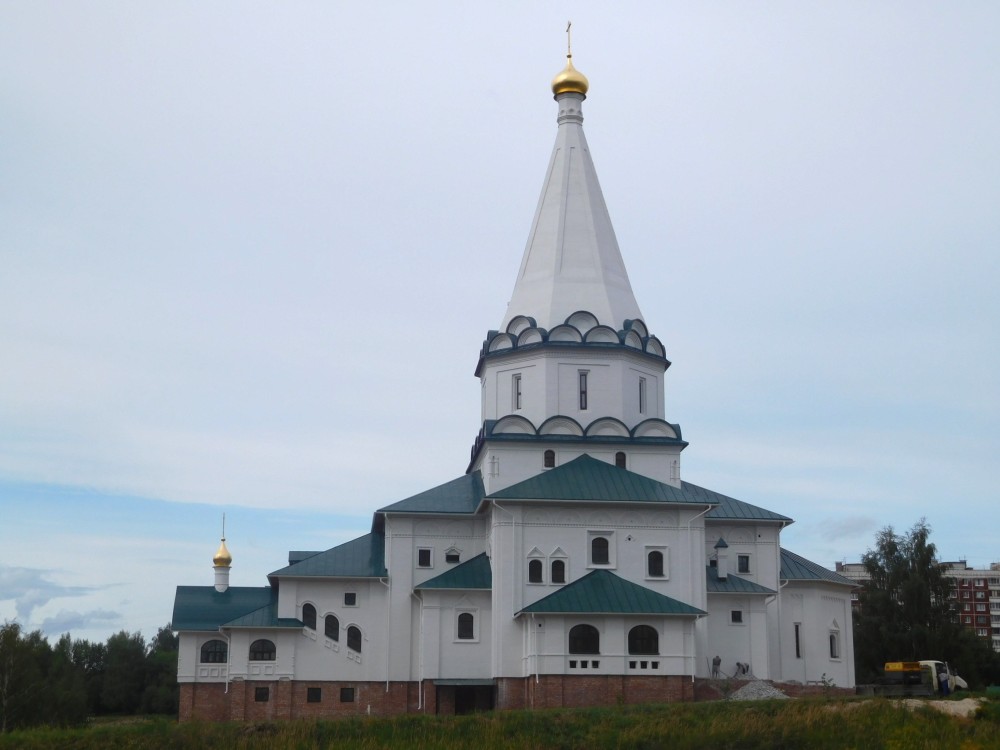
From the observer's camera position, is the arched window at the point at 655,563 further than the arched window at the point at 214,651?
No

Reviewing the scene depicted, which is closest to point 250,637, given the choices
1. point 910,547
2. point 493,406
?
point 493,406

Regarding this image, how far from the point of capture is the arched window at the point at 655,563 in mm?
34125

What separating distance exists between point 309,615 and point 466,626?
16.5ft

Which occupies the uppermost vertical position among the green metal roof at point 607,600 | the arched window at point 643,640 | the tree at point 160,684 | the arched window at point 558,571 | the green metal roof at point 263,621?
the arched window at point 558,571

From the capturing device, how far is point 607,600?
1286 inches

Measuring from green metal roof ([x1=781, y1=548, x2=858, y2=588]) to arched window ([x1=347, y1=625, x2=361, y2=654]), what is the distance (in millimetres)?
12874

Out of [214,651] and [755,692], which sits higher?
[214,651]

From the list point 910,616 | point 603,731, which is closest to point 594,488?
point 603,731

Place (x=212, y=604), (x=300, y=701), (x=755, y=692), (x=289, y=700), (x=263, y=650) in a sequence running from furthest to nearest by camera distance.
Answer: (x=212, y=604)
(x=263, y=650)
(x=300, y=701)
(x=289, y=700)
(x=755, y=692)

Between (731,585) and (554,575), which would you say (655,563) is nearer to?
(554,575)

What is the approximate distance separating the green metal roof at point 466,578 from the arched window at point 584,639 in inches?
130

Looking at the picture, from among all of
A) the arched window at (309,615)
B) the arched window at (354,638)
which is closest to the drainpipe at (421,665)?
the arched window at (354,638)

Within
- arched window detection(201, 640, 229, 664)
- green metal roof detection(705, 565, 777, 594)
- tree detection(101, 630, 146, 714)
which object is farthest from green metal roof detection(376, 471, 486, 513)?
tree detection(101, 630, 146, 714)

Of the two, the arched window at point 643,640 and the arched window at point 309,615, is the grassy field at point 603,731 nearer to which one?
the arched window at point 643,640
